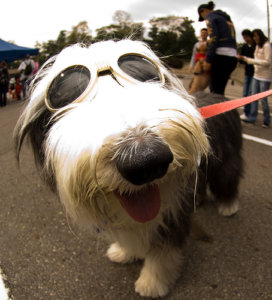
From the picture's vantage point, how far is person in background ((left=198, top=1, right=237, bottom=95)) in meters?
3.61

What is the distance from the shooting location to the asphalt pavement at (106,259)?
5.81 ft

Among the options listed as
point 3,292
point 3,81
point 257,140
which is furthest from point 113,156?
point 3,81

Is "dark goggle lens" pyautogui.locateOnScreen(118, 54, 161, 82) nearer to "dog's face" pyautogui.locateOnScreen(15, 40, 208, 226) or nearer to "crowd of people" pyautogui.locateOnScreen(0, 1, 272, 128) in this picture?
"dog's face" pyautogui.locateOnScreen(15, 40, 208, 226)

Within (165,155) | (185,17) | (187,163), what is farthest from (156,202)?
(185,17)

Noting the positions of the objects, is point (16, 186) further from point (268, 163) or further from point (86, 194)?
point (268, 163)

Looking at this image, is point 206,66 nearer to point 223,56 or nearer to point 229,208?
point 223,56

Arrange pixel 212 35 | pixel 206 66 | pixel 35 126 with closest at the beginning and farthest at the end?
pixel 35 126 → pixel 212 35 → pixel 206 66

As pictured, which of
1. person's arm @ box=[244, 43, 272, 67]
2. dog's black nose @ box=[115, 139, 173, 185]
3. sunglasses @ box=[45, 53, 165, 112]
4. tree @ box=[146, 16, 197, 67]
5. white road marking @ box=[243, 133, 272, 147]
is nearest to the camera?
dog's black nose @ box=[115, 139, 173, 185]

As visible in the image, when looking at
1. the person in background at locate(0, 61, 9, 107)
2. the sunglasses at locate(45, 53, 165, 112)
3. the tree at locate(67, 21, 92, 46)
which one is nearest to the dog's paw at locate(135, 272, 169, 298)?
the sunglasses at locate(45, 53, 165, 112)

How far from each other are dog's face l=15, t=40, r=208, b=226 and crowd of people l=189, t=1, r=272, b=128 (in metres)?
2.44

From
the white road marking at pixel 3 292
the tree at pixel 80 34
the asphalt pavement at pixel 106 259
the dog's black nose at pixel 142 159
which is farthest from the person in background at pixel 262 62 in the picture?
the white road marking at pixel 3 292

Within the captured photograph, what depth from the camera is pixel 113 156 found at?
Result: 89 cm

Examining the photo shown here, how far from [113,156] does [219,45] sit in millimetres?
3492

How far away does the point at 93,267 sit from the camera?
1.98m
